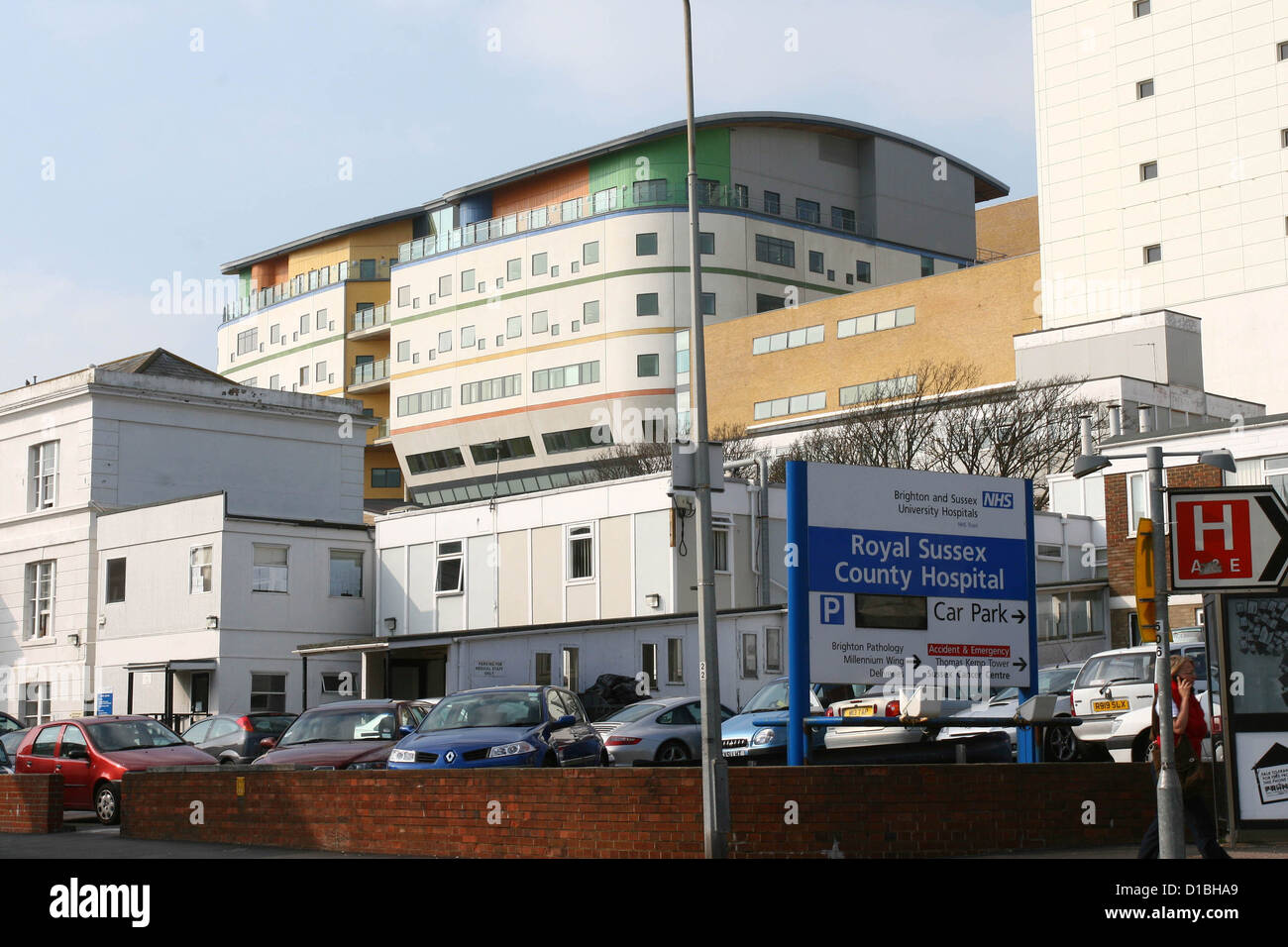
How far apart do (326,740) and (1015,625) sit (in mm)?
9777

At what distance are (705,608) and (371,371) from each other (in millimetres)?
92851

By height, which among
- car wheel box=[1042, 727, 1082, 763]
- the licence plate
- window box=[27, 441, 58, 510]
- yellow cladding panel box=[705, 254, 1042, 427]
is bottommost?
car wheel box=[1042, 727, 1082, 763]

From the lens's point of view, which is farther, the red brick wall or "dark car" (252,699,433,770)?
the red brick wall

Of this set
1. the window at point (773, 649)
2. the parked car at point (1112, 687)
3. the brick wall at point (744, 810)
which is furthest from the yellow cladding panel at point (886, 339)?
the brick wall at point (744, 810)

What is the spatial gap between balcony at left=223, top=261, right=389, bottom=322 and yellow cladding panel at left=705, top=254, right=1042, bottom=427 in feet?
103

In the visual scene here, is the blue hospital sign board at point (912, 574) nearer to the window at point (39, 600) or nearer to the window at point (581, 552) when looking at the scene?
the window at point (581, 552)

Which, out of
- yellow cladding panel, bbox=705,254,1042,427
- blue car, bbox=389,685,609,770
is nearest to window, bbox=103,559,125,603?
blue car, bbox=389,685,609,770

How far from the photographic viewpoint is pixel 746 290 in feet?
300

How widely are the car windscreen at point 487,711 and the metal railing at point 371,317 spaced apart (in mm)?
87669

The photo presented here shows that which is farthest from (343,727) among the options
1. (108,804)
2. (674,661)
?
(674,661)

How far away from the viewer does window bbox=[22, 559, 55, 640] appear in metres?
49.3

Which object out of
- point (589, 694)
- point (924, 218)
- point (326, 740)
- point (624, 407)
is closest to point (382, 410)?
point (624, 407)

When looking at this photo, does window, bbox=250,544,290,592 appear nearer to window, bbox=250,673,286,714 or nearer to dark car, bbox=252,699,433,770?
window, bbox=250,673,286,714

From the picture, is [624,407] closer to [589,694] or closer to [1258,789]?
[589,694]
